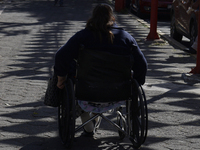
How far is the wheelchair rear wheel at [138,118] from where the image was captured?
13.1 ft

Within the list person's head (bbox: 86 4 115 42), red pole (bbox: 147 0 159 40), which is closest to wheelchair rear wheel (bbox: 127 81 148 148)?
person's head (bbox: 86 4 115 42)

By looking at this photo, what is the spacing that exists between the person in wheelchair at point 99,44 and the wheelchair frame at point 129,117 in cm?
13

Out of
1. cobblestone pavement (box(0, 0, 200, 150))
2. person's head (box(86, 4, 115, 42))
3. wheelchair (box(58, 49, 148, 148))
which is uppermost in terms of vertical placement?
person's head (box(86, 4, 115, 42))

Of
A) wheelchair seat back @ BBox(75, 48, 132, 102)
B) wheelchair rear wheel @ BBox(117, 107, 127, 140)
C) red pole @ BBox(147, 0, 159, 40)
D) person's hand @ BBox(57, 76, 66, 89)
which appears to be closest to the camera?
wheelchair seat back @ BBox(75, 48, 132, 102)

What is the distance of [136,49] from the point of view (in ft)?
13.4

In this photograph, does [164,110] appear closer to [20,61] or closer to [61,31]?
[20,61]

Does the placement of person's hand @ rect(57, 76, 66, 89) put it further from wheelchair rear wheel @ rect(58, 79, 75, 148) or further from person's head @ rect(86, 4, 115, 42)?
person's head @ rect(86, 4, 115, 42)

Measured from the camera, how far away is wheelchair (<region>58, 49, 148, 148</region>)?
13.0 feet

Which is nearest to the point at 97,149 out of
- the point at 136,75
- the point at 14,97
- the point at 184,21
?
the point at 136,75

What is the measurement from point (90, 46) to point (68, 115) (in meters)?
0.64

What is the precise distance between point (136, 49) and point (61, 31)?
945cm

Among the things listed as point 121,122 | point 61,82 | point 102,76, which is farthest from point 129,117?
point 61,82

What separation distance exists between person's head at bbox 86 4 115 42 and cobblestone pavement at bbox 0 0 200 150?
1.11 meters

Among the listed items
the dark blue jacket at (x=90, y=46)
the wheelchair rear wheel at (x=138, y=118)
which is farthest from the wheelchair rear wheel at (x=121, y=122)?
the dark blue jacket at (x=90, y=46)
